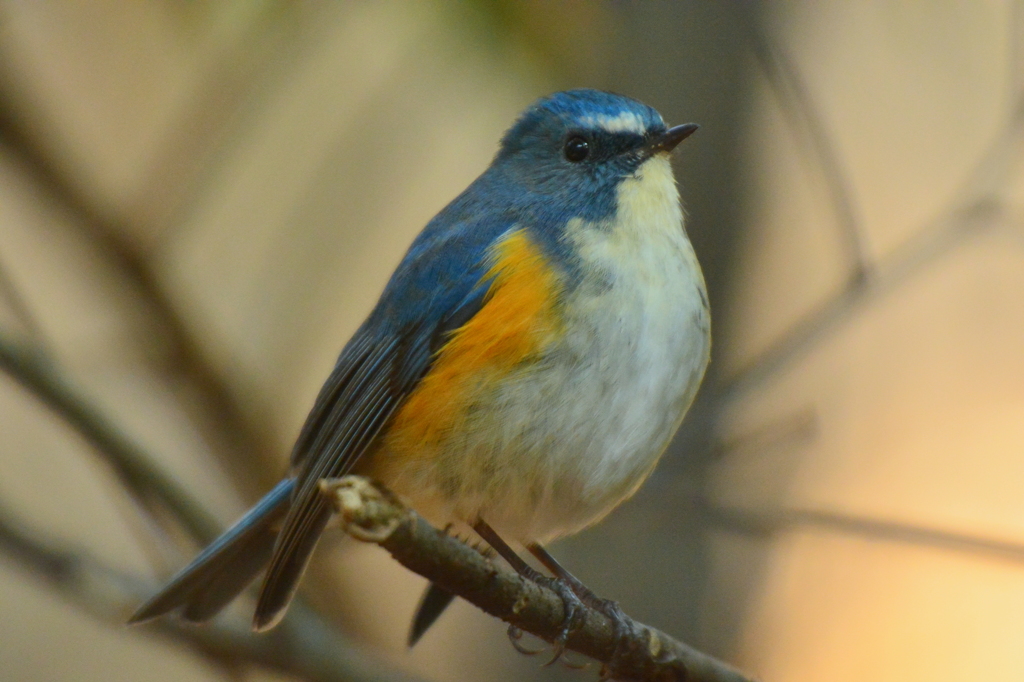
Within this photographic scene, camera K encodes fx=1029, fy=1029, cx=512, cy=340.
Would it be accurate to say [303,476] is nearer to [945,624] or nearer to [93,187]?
[93,187]

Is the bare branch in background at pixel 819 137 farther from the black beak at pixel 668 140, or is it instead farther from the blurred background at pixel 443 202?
the black beak at pixel 668 140

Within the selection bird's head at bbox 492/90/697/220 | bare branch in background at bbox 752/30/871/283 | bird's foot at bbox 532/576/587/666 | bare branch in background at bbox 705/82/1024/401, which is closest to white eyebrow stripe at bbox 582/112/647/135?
bird's head at bbox 492/90/697/220

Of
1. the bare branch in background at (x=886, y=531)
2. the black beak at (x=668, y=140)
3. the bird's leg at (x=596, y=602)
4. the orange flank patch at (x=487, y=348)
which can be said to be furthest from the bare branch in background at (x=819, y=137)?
the bird's leg at (x=596, y=602)

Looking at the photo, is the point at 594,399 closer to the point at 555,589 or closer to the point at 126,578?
the point at 555,589

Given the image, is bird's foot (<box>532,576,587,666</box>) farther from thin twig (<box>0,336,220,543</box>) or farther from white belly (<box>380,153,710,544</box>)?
thin twig (<box>0,336,220,543</box>)

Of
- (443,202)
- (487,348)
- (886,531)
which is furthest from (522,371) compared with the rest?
(443,202)

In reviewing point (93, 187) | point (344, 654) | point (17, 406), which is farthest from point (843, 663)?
point (17, 406)
